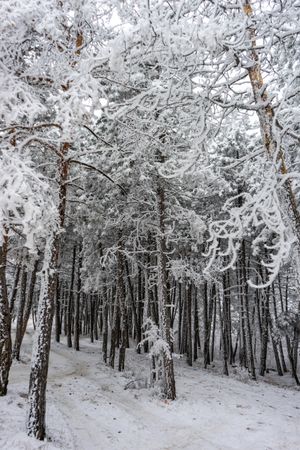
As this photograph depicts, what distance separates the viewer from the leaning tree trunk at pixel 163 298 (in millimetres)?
12398

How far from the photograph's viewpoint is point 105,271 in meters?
19.7

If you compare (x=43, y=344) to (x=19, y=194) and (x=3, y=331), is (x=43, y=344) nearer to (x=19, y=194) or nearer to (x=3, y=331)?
(x=3, y=331)

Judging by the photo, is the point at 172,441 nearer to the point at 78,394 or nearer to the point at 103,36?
the point at 78,394

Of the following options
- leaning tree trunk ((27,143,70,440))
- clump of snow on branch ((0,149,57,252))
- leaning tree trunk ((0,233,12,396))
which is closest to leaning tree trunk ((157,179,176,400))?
leaning tree trunk ((27,143,70,440))

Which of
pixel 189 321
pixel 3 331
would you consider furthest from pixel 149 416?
pixel 189 321

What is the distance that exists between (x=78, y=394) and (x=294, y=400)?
9.18m

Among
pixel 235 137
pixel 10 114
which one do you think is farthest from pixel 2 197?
pixel 235 137

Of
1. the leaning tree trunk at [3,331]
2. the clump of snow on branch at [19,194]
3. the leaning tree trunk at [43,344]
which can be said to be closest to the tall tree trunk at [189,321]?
the leaning tree trunk at [3,331]

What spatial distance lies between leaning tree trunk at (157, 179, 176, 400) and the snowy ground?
69 centimetres

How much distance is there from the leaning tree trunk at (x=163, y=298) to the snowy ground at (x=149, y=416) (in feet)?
2.27

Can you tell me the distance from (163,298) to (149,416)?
4.04 metres

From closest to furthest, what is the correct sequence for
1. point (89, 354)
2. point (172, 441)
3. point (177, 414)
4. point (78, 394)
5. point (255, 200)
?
point (255, 200), point (172, 441), point (177, 414), point (78, 394), point (89, 354)

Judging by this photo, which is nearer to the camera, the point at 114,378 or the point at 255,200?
the point at 255,200

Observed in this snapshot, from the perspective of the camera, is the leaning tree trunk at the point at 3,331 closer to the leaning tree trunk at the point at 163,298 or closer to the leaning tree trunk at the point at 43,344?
the leaning tree trunk at the point at 43,344
